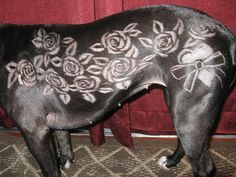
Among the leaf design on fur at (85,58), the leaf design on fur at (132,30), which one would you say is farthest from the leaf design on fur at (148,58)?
the leaf design on fur at (85,58)

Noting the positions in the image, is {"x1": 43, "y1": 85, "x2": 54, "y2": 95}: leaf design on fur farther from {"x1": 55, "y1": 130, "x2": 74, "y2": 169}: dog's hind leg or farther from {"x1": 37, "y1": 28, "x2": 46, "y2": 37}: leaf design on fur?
{"x1": 55, "y1": 130, "x2": 74, "y2": 169}: dog's hind leg

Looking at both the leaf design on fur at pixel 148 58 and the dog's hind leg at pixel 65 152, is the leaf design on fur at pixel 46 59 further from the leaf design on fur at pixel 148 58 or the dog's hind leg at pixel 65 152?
the dog's hind leg at pixel 65 152

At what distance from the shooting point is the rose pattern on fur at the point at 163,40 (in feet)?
4.35

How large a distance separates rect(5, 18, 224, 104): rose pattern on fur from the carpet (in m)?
0.77

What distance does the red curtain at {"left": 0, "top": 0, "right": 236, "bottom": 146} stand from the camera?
1.92m

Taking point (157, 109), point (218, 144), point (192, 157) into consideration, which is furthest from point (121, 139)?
point (192, 157)

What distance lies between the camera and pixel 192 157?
1.46 metres

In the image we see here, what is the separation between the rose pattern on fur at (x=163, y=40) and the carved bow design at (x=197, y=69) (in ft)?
0.27

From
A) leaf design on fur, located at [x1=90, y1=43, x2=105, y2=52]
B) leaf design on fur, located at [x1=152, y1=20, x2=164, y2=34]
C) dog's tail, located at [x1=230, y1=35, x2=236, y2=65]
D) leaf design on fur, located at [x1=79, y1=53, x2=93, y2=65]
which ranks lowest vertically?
leaf design on fur, located at [x1=79, y1=53, x2=93, y2=65]

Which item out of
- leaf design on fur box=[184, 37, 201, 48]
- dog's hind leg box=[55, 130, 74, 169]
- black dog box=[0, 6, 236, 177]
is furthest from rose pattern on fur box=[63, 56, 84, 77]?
dog's hind leg box=[55, 130, 74, 169]

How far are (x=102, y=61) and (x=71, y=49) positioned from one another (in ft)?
0.50

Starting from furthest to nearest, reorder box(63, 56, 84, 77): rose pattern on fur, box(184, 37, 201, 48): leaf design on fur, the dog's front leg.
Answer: the dog's front leg → box(63, 56, 84, 77): rose pattern on fur → box(184, 37, 201, 48): leaf design on fur

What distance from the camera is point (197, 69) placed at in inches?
51.6

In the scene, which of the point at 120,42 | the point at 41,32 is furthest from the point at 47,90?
the point at 120,42
